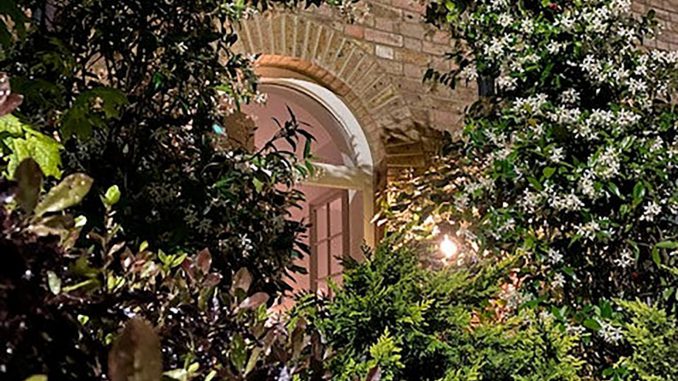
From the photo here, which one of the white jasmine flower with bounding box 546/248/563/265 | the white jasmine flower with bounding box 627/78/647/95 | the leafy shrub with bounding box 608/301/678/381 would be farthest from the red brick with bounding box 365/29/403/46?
the leafy shrub with bounding box 608/301/678/381

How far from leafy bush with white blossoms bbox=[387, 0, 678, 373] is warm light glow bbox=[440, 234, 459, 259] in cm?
34

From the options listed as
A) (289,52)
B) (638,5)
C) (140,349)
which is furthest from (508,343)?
(638,5)

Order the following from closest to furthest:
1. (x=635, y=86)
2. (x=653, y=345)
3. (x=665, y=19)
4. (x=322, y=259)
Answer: (x=653, y=345) < (x=635, y=86) < (x=322, y=259) < (x=665, y=19)

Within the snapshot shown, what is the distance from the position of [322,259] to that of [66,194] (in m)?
4.88

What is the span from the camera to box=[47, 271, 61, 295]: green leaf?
762mm

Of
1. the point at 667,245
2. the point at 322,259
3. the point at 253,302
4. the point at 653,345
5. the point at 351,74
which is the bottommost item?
the point at 322,259

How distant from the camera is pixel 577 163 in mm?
2830

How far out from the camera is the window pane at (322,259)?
5.52 metres

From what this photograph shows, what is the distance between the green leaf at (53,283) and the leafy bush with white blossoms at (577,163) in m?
1.96

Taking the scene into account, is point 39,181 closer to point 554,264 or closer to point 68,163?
point 68,163

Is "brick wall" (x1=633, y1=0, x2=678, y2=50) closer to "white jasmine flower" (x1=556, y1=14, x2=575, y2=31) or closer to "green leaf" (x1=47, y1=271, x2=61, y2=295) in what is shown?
"white jasmine flower" (x1=556, y1=14, x2=575, y2=31)

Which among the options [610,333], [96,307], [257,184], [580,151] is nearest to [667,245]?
[610,333]

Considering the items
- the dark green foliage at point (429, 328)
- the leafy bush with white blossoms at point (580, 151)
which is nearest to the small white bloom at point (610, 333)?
the leafy bush with white blossoms at point (580, 151)

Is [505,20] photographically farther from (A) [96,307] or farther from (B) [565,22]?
(A) [96,307]
